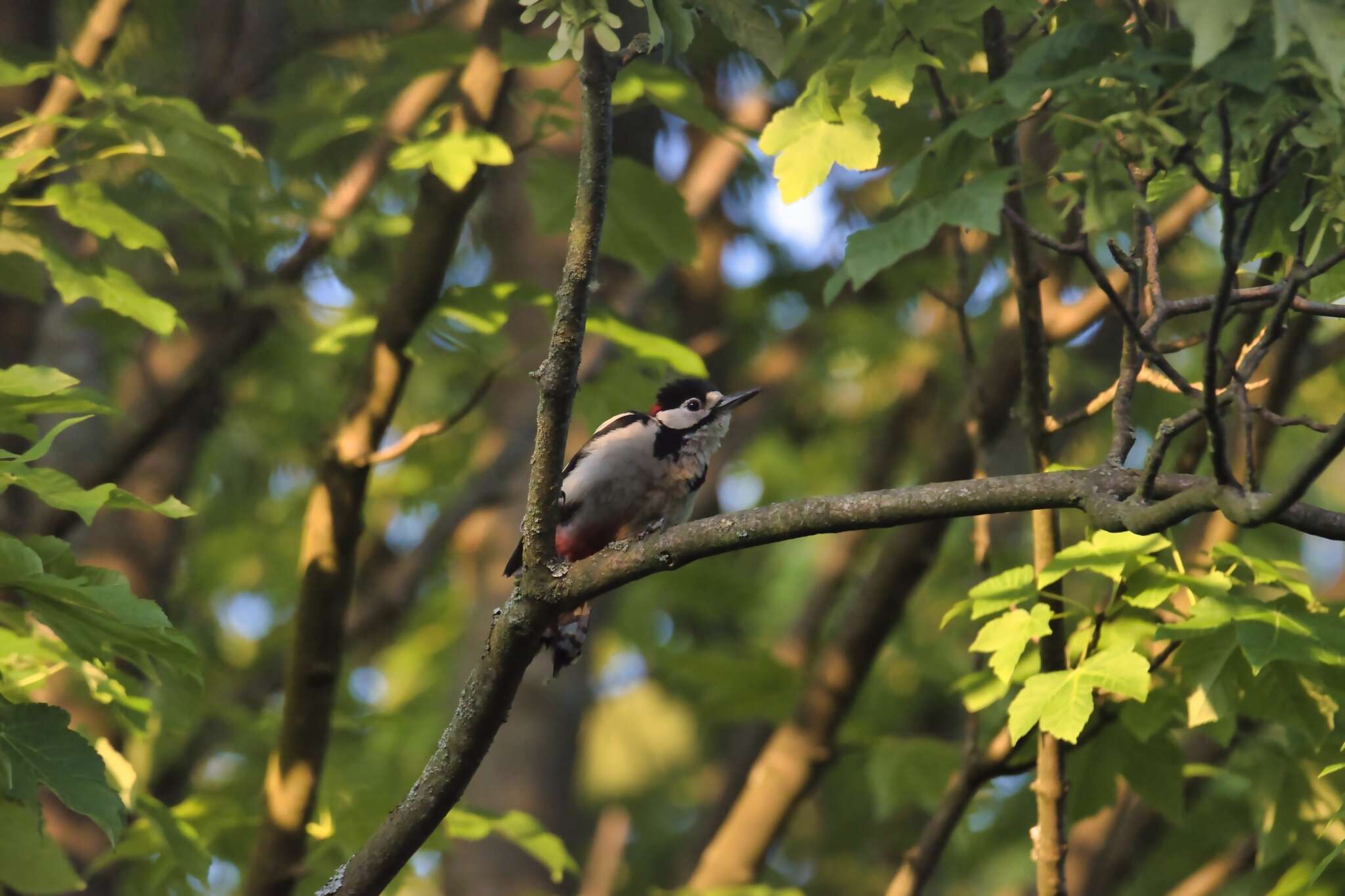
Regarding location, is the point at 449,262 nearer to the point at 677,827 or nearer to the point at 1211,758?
the point at 1211,758

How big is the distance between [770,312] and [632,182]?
4654 mm

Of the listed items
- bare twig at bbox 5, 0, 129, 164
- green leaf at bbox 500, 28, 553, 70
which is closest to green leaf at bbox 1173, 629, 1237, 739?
green leaf at bbox 500, 28, 553, 70

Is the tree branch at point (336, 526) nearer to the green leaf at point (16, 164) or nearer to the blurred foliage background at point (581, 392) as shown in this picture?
the blurred foliage background at point (581, 392)

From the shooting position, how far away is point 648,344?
532cm

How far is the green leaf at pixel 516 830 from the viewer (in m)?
5.35

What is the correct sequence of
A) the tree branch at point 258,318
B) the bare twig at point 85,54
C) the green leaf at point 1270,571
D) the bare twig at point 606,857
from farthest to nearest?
the bare twig at point 606,857
the tree branch at point 258,318
the bare twig at point 85,54
the green leaf at point 1270,571

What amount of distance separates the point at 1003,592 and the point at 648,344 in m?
1.74

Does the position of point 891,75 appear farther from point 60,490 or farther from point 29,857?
point 29,857

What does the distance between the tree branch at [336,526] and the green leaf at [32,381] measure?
1288 mm

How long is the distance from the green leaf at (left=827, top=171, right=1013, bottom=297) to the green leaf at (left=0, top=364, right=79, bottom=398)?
211 cm

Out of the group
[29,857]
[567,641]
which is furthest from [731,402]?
[29,857]

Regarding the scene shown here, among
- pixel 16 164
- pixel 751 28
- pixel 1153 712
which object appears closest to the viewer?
pixel 751 28

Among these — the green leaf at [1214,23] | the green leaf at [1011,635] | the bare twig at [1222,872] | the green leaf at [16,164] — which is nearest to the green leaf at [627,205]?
the green leaf at [16,164]

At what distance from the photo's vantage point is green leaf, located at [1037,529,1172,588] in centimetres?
397
